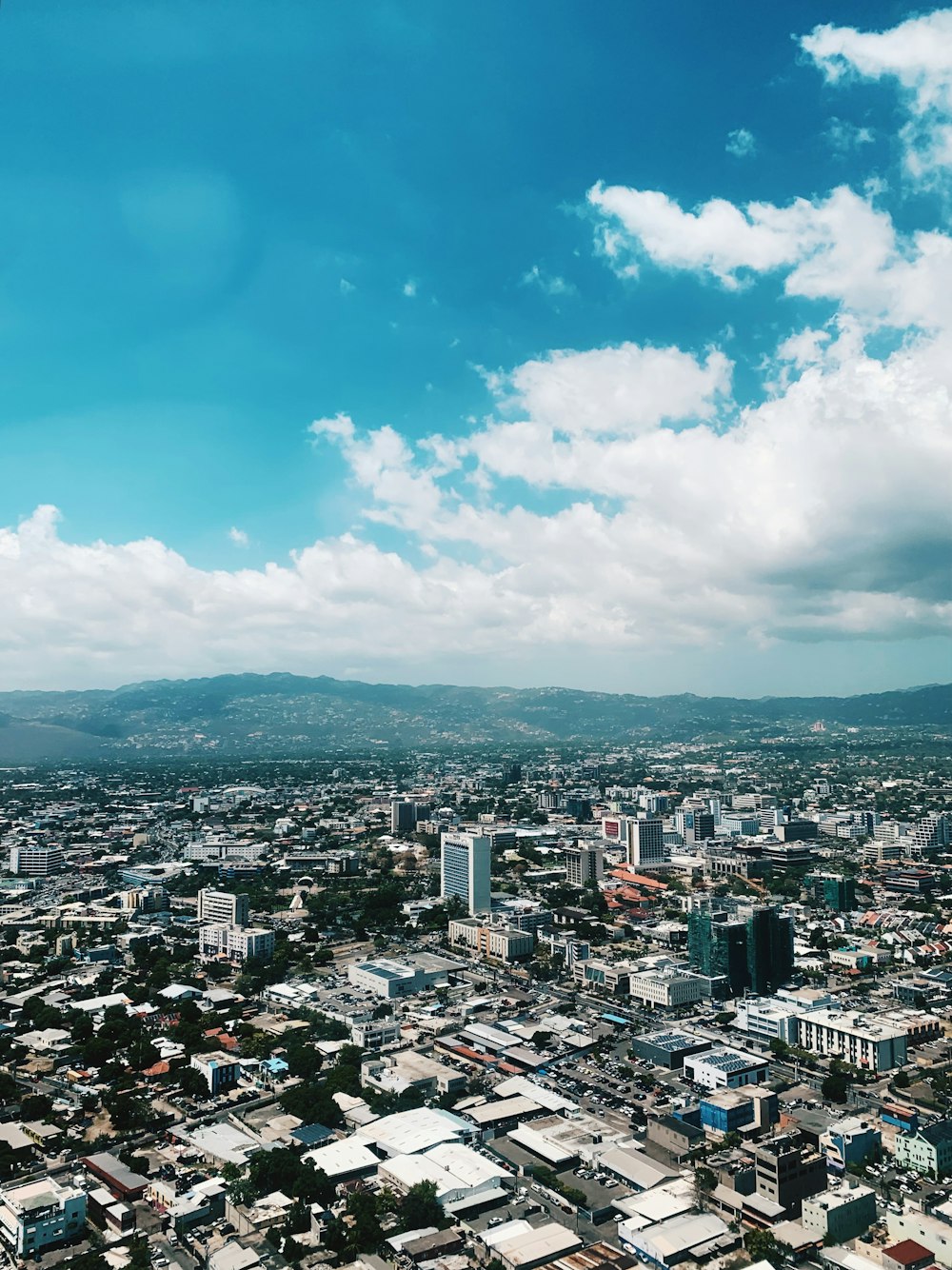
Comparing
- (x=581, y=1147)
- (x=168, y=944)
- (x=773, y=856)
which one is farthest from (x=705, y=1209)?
(x=773, y=856)

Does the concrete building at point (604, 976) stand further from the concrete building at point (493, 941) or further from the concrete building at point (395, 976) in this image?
the concrete building at point (395, 976)

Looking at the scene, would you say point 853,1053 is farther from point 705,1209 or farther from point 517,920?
point 517,920

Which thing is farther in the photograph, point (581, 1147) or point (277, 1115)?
point (277, 1115)

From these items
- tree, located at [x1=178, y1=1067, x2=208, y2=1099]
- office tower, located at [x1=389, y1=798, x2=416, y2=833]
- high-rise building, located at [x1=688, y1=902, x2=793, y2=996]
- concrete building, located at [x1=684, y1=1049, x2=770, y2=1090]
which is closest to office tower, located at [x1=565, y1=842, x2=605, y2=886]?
office tower, located at [x1=389, y1=798, x2=416, y2=833]

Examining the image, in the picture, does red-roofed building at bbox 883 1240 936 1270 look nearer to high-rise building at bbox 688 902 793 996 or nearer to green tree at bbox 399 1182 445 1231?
green tree at bbox 399 1182 445 1231

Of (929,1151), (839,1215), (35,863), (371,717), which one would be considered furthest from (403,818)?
(371,717)
